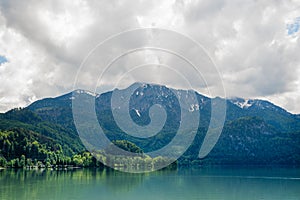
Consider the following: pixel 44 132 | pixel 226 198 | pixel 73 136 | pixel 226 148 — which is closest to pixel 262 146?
pixel 226 148

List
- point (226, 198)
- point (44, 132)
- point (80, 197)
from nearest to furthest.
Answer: point (80, 197)
point (226, 198)
point (44, 132)

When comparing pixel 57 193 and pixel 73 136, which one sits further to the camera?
pixel 73 136

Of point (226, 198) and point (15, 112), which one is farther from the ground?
point (15, 112)

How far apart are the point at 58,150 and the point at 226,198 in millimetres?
84698

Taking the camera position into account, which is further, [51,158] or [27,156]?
[27,156]

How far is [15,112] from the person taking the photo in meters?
184

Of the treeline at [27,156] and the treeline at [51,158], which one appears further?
the treeline at [27,156]

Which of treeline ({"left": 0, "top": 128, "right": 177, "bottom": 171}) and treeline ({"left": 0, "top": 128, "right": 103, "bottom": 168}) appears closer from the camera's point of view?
treeline ({"left": 0, "top": 128, "right": 177, "bottom": 171})

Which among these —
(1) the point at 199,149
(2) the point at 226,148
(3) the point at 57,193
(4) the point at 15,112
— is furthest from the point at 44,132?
(3) the point at 57,193

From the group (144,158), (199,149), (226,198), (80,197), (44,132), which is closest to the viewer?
(80,197)

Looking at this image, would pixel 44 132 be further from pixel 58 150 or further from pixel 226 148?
pixel 226 148

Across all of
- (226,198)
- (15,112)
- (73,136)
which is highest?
(15,112)

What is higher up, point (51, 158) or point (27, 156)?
point (27, 156)

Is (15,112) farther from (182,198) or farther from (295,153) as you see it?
(182,198)
